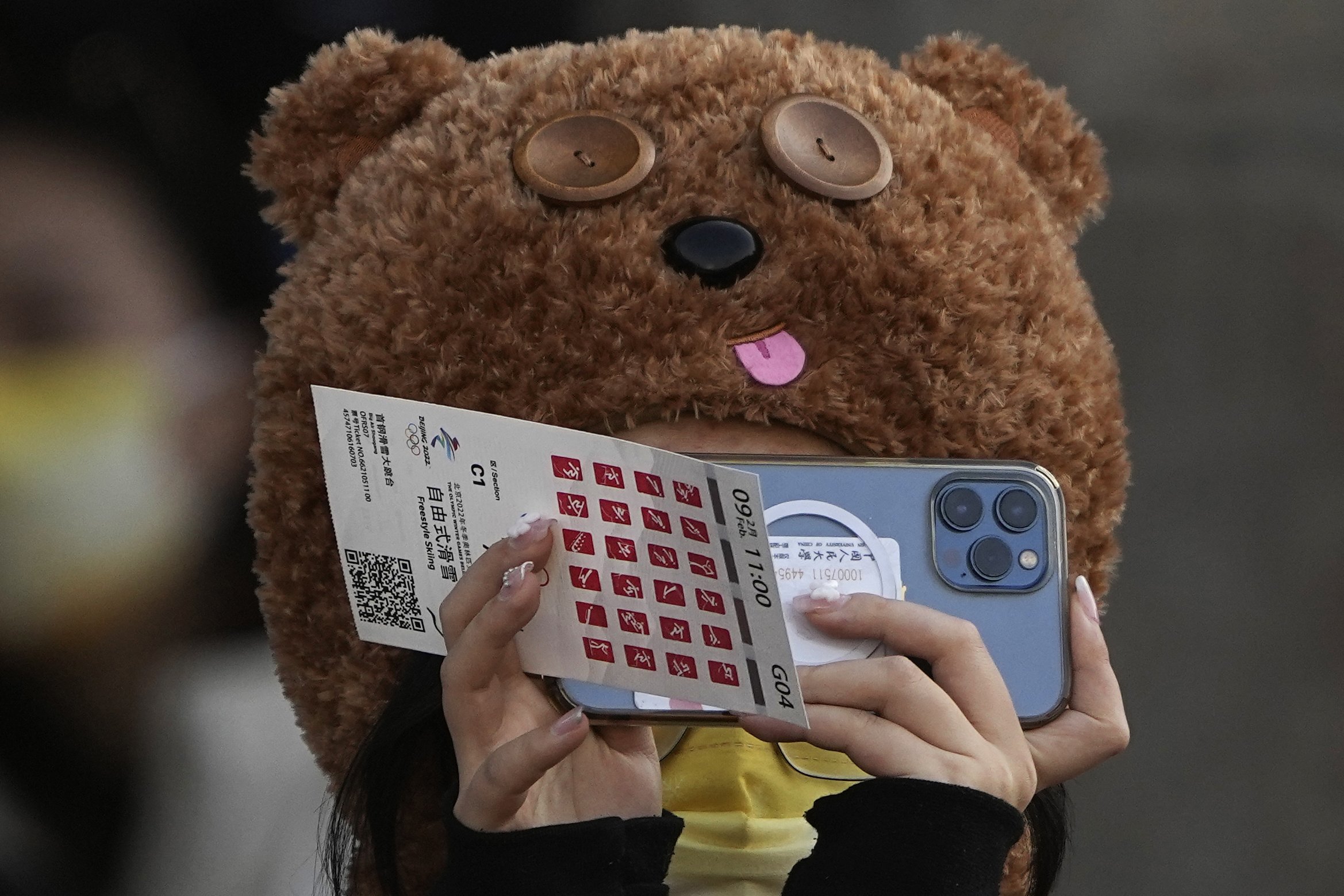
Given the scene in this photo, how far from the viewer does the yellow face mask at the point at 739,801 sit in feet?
3.16

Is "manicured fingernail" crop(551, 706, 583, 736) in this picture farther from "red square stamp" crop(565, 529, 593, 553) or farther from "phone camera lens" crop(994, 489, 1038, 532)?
"phone camera lens" crop(994, 489, 1038, 532)

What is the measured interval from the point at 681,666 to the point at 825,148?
410 millimetres

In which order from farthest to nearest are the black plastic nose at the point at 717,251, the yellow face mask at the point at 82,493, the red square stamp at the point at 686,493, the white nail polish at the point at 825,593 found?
1. the yellow face mask at the point at 82,493
2. the black plastic nose at the point at 717,251
3. the white nail polish at the point at 825,593
4. the red square stamp at the point at 686,493

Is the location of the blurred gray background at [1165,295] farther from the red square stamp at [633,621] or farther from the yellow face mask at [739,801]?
the red square stamp at [633,621]

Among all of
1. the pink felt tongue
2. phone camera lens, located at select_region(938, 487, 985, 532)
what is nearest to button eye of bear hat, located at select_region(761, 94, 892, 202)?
the pink felt tongue

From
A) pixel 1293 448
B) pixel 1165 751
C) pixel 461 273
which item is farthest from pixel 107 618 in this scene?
pixel 1293 448

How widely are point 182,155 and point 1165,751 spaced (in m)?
1.74

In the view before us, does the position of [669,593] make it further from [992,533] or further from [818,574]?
[992,533]

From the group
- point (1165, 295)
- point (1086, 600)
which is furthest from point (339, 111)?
point (1165, 295)

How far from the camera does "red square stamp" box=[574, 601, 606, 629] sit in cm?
81

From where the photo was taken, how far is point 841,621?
841mm

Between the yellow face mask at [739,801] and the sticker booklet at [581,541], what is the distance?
20 cm

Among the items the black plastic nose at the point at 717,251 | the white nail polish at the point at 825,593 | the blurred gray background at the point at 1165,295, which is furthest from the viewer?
the blurred gray background at the point at 1165,295

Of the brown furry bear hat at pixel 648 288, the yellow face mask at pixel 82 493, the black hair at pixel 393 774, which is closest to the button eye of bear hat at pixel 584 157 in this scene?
the brown furry bear hat at pixel 648 288
